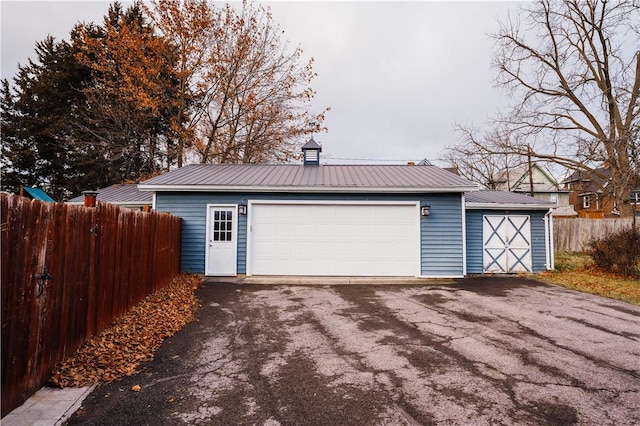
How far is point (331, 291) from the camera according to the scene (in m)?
7.94

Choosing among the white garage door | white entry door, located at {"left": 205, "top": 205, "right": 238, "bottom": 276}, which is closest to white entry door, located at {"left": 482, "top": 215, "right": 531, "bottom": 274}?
the white garage door

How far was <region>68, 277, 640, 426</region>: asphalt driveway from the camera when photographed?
2.71 metres

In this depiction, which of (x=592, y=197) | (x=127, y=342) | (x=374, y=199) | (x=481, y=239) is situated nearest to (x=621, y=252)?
(x=481, y=239)

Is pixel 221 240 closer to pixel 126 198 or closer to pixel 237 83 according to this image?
pixel 126 198

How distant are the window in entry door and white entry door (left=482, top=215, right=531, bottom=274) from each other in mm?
7913

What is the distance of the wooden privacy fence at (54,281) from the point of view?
8.75ft

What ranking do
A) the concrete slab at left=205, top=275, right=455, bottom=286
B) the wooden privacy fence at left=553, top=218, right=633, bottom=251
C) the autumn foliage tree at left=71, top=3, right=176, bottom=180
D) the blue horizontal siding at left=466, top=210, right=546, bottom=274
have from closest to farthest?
the concrete slab at left=205, top=275, right=455, bottom=286, the blue horizontal siding at left=466, top=210, right=546, bottom=274, the wooden privacy fence at left=553, top=218, right=633, bottom=251, the autumn foliage tree at left=71, top=3, right=176, bottom=180

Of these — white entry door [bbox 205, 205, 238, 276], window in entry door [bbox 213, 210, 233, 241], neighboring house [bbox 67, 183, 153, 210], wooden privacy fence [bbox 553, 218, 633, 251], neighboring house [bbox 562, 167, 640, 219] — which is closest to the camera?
white entry door [bbox 205, 205, 238, 276]

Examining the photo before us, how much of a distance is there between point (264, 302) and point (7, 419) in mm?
4466

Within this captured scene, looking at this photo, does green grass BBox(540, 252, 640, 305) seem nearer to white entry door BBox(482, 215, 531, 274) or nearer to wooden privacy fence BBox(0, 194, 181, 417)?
white entry door BBox(482, 215, 531, 274)

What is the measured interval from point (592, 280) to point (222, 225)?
35.1ft

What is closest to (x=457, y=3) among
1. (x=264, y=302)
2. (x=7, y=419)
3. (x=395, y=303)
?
(x=395, y=303)

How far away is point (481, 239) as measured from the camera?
34.6 feet

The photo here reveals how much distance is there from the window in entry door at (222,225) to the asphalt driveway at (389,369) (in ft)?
12.0
